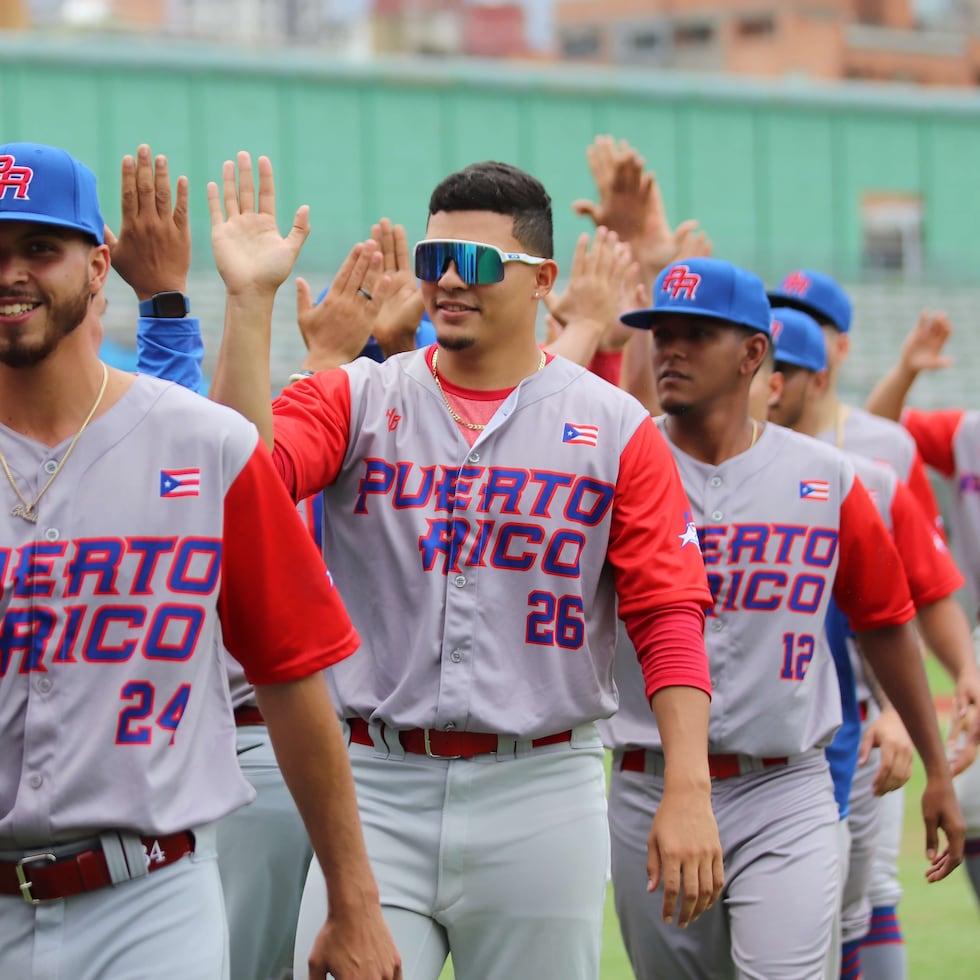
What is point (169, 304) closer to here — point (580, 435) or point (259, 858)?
point (580, 435)

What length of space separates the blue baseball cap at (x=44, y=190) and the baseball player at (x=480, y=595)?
831 mm

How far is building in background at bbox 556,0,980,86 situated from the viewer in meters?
63.5

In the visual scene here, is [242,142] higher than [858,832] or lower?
higher

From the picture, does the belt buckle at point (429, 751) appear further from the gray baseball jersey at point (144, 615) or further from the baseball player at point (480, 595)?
the gray baseball jersey at point (144, 615)

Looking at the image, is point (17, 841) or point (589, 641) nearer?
point (17, 841)

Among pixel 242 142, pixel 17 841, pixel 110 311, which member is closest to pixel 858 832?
pixel 17 841

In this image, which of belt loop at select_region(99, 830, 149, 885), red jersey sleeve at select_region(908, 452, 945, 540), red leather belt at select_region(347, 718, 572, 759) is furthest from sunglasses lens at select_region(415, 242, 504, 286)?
red jersey sleeve at select_region(908, 452, 945, 540)

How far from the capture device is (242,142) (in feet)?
113

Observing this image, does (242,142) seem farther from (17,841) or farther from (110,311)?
(17,841)

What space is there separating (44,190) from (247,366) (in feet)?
3.00

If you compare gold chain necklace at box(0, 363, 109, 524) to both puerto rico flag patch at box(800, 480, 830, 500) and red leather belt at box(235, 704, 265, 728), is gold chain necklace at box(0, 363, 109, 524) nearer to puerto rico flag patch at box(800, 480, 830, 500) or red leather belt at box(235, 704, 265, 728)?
red leather belt at box(235, 704, 265, 728)

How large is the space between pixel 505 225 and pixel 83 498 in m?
1.64

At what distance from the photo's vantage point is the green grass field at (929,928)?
773 cm

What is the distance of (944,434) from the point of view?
8258 mm
